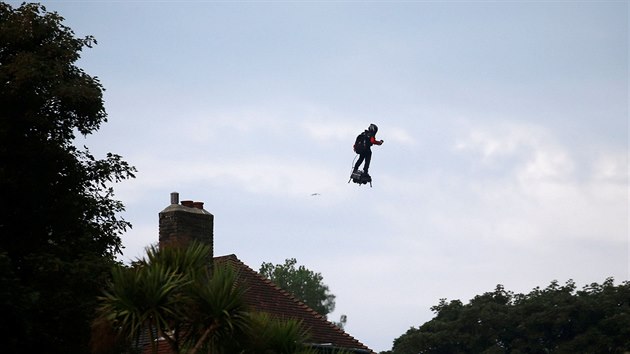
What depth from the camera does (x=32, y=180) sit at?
2748 cm

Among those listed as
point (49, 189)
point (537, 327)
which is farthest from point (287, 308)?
point (537, 327)

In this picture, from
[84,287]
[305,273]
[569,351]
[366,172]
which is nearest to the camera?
[84,287]

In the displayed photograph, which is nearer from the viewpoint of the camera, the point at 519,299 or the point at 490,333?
the point at 490,333

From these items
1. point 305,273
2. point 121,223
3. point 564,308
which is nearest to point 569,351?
point 564,308

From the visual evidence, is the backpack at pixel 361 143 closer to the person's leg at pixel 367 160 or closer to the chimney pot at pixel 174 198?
the person's leg at pixel 367 160

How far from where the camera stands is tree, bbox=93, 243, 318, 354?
78.6ft

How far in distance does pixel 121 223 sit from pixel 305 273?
103528mm

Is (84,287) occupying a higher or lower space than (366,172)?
lower

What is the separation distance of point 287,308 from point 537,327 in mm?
63106

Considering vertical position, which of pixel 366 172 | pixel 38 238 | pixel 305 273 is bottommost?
pixel 38 238

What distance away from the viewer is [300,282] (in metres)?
131

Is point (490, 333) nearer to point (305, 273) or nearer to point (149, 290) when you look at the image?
point (305, 273)

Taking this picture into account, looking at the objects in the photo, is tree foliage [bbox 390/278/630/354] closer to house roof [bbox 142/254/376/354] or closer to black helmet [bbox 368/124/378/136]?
house roof [bbox 142/254/376/354]

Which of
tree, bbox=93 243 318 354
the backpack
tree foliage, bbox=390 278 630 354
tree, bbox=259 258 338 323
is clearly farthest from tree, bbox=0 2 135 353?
tree, bbox=259 258 338 323
